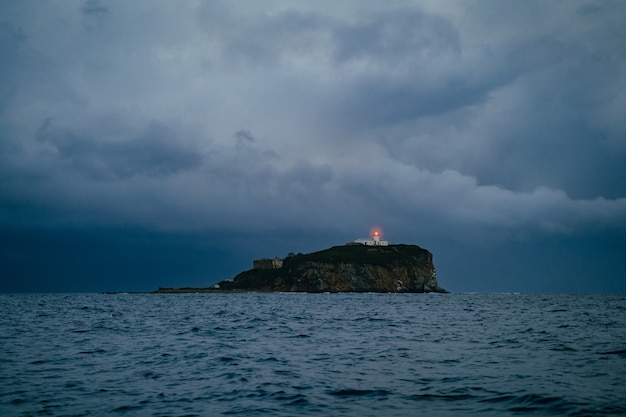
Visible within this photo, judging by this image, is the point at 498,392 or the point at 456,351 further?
the point at 456,351

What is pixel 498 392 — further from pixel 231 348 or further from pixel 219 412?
pixel 231 348

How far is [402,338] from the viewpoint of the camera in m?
36.7

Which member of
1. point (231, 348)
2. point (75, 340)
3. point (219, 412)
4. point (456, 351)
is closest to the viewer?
point (219, 412)

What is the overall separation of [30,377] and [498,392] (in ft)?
66.1

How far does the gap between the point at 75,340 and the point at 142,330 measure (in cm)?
858

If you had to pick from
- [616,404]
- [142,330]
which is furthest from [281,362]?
[142,330]

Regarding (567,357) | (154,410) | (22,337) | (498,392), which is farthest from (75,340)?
(567,357)

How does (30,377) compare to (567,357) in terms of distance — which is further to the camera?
(567,357)

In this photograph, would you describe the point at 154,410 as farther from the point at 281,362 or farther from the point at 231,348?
the point at 231,348

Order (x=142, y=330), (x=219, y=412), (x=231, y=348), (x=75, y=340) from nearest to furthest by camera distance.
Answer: (x=219, y=412) → (x=231, y=348) → (x=75, y=340) → (x=142, y=330)

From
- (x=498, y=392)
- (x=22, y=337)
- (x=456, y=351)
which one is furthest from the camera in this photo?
(x=22, y=337)

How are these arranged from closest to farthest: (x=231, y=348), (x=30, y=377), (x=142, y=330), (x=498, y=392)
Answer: (x=498, y=392), (x=30, y=377), (x=231, y=348), (x=142, y=330)

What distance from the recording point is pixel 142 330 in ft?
147

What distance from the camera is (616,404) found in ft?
54.4
